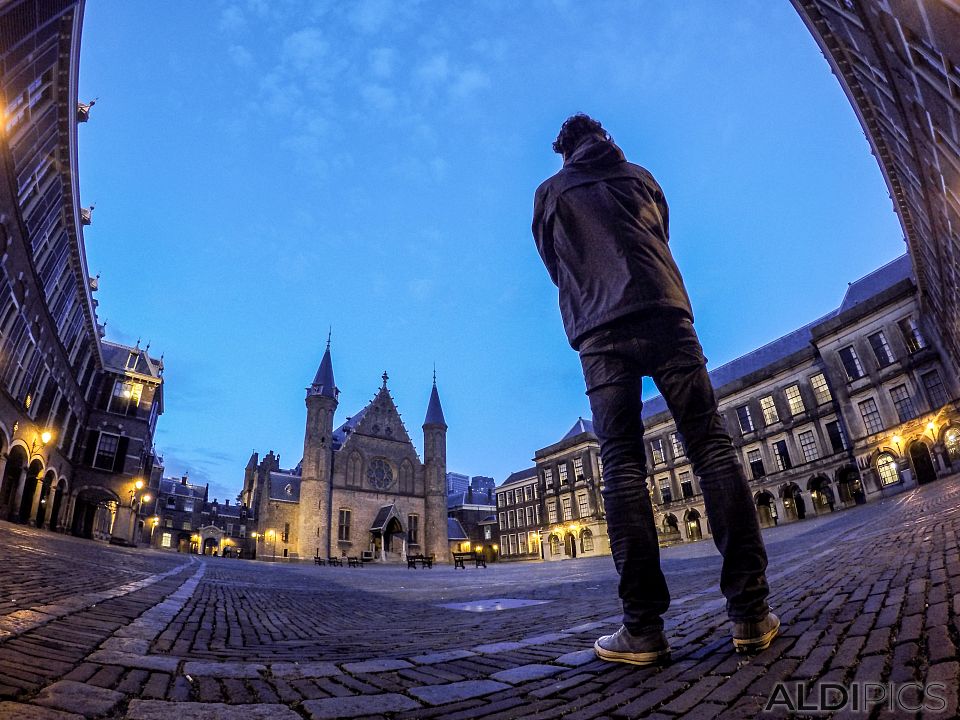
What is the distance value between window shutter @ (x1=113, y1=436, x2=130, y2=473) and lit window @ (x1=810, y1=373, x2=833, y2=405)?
46.2 meters

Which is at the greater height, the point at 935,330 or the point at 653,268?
the point at 935,330

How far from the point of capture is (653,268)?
104 inches

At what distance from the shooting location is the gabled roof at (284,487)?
46447 mm

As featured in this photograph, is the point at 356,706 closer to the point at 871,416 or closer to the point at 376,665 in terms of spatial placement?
the point at 376,665

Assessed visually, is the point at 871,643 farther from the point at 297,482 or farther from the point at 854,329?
the point at 297,482

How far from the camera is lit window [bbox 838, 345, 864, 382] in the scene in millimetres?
29672

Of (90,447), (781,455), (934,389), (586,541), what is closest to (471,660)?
(934,389)

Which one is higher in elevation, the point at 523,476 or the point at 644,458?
the point at 523,476

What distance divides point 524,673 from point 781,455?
39369 millimetres

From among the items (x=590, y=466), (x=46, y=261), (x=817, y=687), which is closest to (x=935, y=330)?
(x=590, y=466)

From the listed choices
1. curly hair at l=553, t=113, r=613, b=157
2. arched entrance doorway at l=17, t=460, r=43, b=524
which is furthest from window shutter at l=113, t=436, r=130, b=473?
curly hair at l=553, t=113, r=613, b=157

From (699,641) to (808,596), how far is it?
1280 mm

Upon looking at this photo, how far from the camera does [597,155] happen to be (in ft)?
9.93

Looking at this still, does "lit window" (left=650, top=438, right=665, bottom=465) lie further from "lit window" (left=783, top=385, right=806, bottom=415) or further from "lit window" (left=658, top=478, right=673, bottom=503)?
"lit window" (left=783, top=385, right=806, bottom=415)
